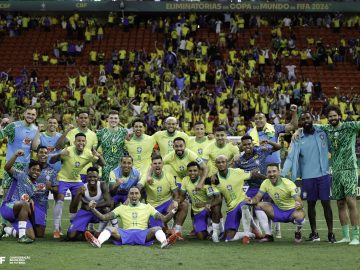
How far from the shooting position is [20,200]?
11969 mm

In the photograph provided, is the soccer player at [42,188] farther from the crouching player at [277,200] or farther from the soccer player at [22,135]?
the crouching player at [277,200]

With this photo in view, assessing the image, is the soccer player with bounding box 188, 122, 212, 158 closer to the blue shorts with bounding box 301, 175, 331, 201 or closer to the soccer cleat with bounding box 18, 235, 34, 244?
the blue shorts with bounding box 301, 175, 331, 201

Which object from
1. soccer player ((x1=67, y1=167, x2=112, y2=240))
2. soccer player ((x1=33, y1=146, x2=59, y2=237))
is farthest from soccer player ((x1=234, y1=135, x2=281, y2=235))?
soccer player ((x1=33, y1=146, x2=59, y2=237))

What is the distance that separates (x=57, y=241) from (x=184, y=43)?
24038 mm

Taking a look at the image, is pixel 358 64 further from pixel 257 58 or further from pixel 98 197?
pixel 98 197

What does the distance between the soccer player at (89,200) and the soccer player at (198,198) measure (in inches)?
54.8

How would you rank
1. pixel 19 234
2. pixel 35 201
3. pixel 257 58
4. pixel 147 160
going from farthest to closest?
pixel 257 58, pixel 147 160, pixel 35 201, pixel 19 234

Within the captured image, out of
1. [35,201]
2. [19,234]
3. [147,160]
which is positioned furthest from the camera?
[147,160]

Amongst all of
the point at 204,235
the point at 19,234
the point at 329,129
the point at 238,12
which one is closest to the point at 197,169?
the point at 204,235

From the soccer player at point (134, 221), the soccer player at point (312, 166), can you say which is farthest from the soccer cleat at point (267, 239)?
the soccer player at point (134, 221)

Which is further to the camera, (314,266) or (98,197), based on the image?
(98,197)

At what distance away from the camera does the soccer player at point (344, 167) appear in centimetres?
1166

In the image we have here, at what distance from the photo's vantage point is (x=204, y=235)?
498 inches

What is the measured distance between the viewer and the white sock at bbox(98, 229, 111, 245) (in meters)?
11.1
